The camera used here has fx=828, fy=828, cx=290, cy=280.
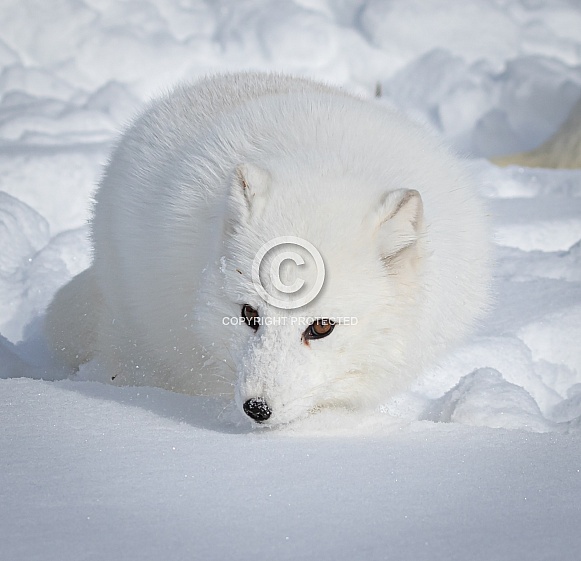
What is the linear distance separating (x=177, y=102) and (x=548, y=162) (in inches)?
245

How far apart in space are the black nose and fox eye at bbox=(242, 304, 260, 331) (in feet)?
0.95

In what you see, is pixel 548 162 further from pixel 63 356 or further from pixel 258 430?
pixel 258 430

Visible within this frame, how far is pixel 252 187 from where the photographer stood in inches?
112

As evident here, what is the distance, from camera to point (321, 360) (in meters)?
2.80

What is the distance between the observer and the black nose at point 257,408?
264 cm

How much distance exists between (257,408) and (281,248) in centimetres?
54

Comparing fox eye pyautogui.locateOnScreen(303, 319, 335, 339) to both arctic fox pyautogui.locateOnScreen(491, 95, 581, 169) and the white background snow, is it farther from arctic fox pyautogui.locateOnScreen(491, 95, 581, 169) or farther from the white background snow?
arctic fox pyautogui.locateOnScreen(491, 95, 581, 169)

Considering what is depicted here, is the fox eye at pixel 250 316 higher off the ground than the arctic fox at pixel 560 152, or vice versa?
the arctic fox at pixel 560 152

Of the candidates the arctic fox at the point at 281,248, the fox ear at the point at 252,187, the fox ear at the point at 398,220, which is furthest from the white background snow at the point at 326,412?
the fox ear at the point at 252,187

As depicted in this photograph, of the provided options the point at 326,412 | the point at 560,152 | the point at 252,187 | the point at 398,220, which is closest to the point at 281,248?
the point at 252,187

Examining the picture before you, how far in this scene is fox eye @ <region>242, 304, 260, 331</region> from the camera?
2818 millimetres

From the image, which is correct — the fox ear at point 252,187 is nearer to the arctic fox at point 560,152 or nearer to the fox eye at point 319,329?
the fox eye at point 319,329

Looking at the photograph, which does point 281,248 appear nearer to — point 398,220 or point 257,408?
point 398,220

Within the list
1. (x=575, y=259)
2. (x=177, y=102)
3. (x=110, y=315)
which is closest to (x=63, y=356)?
(x=110, y=315)
